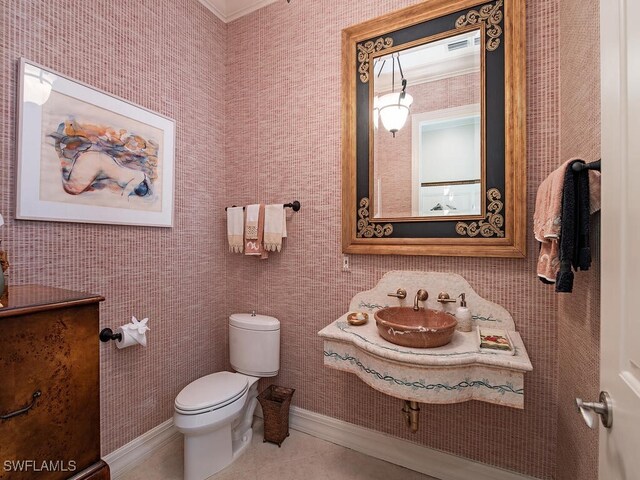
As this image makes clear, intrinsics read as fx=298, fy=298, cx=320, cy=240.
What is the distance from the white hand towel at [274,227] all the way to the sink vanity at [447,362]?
71 centimetres

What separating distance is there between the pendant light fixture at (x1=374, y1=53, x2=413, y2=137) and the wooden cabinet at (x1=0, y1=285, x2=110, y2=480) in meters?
1.62

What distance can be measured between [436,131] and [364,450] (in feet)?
6.19

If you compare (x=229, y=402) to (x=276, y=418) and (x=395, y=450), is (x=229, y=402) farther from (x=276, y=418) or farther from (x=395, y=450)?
(x=395, y=450)

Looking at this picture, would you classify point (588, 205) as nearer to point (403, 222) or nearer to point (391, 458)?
point (403, 222)

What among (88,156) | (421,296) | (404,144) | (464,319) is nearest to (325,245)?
(421,296)

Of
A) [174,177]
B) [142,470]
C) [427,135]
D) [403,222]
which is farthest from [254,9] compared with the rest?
[142,470]

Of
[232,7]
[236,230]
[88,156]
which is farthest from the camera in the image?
[232,7]

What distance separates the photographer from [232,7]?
2227 millimetres

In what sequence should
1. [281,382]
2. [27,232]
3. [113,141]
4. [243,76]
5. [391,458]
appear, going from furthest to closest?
1. [243,76]
2. [281,382]
3. [391,458]
4. [113,141]
5. [27,232]

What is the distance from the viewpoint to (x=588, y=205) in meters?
Answer: 0.95

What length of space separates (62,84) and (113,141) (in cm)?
30

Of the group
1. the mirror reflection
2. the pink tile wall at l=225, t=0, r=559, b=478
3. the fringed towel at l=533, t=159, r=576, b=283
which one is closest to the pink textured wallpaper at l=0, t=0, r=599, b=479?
the pink tile wall at l=225, t=0, r=559, b=478

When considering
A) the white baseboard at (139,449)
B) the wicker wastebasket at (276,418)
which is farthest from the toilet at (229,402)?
the white baseboard at (139,449)

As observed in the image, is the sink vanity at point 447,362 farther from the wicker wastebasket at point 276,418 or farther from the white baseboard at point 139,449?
the white baseboard at point 139,449
